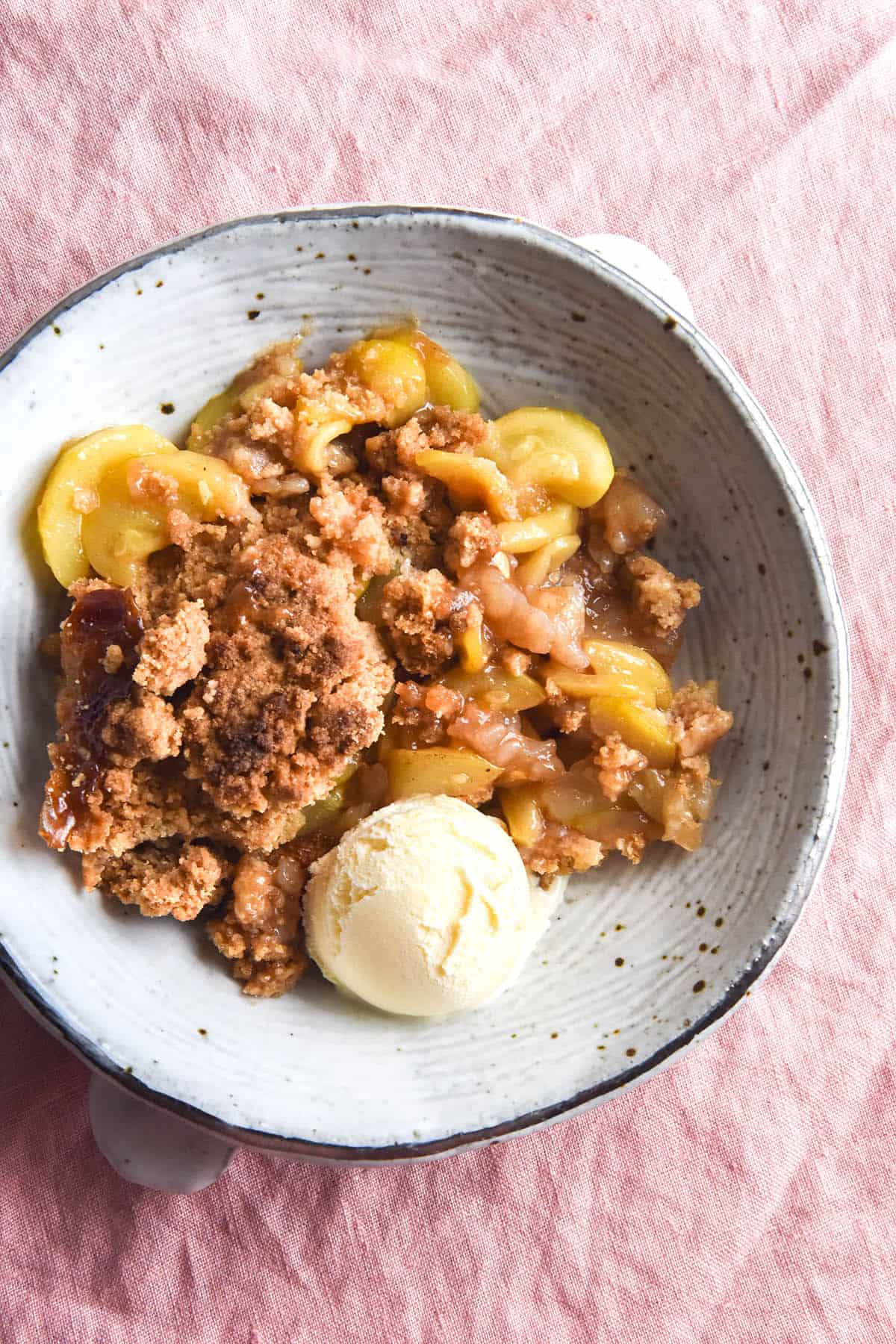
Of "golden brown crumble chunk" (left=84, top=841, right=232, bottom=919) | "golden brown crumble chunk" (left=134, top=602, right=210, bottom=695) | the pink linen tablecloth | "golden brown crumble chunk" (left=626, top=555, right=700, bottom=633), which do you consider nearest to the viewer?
"golden brown crumble chunk" (left=134, top=602, right=210, bottom=695)

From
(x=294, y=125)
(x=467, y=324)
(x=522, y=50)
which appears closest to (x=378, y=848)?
(x=467, y=324)

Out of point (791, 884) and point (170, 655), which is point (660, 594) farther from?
point (170, 655)

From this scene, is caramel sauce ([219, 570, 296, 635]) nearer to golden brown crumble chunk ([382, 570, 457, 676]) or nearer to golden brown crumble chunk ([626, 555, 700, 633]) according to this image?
golden brown crumble chunk ([382, 570, 457, 676])

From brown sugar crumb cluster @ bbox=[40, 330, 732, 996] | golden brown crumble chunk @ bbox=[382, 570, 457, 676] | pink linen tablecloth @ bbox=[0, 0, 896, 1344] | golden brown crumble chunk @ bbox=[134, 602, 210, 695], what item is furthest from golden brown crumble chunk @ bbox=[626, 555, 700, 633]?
golden brown crumble chunk @ bbox=[134, 602, 210, 695]

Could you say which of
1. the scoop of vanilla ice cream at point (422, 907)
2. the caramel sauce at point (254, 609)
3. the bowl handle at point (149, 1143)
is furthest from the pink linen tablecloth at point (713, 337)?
the caramel sauce at point (254, 609)

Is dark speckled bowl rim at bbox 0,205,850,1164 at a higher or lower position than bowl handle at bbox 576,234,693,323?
lower

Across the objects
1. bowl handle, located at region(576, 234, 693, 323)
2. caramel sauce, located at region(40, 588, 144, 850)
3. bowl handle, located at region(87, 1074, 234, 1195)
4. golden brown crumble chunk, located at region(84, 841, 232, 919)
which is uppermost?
bowl handle, located at region(576, 234, 693, 323)

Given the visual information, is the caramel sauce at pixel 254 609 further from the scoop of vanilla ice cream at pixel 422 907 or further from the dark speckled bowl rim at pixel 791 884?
the dark speckled bowl rim at pixel 791 884
